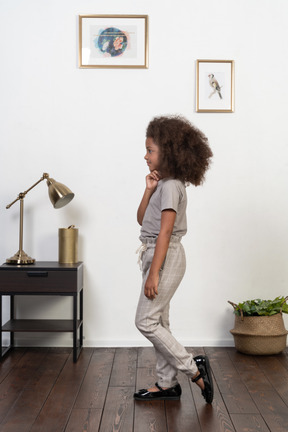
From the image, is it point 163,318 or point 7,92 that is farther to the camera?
point 7,92

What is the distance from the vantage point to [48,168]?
3502 mm

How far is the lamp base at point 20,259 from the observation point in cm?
325

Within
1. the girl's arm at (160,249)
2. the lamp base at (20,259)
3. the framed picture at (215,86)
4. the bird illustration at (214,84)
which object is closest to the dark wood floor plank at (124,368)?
the girl's arm at (160,249)

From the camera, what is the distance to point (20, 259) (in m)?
3.25

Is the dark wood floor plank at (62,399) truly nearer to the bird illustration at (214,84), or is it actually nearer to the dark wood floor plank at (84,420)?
the dark wood floor plank at (84,420)

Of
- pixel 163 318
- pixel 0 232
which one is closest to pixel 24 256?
pixel 0 232

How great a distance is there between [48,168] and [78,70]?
2.10 ft

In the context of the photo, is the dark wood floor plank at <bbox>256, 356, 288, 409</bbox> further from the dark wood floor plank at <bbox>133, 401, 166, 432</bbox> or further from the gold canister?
the gold canister

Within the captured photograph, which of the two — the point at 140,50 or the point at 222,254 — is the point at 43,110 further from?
the point at 222,254

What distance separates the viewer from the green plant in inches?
131

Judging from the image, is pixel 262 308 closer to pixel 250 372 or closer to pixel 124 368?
pixel 250 372

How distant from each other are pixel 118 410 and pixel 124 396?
0.18m

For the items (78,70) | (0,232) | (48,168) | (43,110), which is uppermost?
(78,70)

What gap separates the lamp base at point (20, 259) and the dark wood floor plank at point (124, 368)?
2.48 ft
